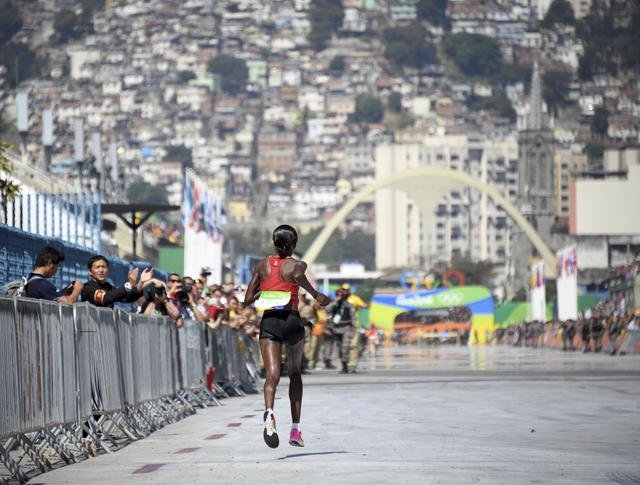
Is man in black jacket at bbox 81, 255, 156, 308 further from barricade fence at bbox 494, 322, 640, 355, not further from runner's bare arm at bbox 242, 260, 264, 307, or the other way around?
barricade fence at bbox 494, 322, 640, 355

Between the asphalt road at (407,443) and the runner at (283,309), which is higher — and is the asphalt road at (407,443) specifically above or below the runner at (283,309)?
below

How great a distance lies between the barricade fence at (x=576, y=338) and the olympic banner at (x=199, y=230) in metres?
11.0

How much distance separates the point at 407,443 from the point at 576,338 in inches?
2185

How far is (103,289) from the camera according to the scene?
59.8 ft

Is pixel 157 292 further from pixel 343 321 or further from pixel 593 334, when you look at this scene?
pixel 593 334

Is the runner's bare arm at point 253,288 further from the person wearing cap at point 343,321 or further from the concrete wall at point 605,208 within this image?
the concrete wall at point 605,208

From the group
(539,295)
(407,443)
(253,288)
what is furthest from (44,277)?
(539,295)

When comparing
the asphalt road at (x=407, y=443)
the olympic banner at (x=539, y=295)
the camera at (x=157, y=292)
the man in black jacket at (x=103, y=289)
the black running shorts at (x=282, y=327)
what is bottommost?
the olympic banner at (x=539, y=295)

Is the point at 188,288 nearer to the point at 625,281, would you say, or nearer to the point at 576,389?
the point at 576,389

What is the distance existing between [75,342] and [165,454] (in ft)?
3.48

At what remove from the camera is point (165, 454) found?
16125 millimetres

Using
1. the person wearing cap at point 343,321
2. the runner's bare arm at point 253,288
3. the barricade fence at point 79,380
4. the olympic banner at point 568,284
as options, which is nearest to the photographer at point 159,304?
the barricade fence at point 79,380

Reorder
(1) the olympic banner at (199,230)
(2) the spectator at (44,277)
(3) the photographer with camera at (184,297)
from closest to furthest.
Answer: (2) the spectator at (44,277)
(3) the photographer with camera at (184,297)
(1) the olympic banner at (199,230)

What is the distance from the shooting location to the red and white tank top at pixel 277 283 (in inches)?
645
